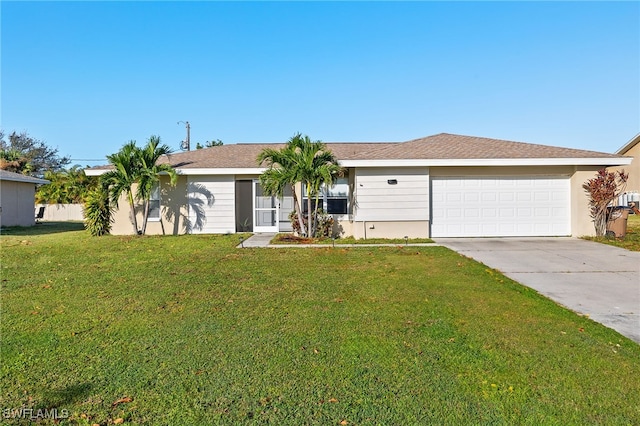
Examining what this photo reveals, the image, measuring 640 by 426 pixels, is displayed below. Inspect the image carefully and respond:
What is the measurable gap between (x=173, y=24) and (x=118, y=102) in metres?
9.13

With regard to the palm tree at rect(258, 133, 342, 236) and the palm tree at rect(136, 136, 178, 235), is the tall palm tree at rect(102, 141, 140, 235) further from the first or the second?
the palm tree at rect(258, 133, 342, 236)

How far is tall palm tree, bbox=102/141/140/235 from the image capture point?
1272cm

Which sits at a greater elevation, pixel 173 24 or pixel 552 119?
pixel 173 24

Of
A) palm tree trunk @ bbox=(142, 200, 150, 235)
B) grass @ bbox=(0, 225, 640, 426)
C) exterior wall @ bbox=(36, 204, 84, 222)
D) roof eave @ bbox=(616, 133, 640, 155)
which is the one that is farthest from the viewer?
roof eave @ bbox=(616, 133, 640, 155)

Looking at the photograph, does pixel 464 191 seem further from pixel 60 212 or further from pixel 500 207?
pixel 60 212

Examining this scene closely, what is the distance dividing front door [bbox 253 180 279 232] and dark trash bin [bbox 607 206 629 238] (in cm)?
1165

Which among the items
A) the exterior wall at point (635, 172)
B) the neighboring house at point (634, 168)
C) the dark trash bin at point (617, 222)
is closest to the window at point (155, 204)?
the dark trash bin at point (617, 222)

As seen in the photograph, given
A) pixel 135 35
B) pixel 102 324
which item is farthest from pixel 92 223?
pixel 102 324

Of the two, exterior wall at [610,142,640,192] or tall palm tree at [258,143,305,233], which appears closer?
tall palm tree at [258,143,305,233]

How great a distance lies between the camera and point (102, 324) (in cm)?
406

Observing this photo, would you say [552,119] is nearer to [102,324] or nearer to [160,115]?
[102,324]

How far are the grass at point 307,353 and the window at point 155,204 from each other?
7.76 metres

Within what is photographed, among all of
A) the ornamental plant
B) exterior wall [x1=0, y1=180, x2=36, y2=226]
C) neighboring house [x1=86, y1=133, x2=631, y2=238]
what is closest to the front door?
neighboring house [x1=86, y1=133, x2=631, y2=238]

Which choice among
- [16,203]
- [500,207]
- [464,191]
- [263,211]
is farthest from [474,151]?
[16,203]
